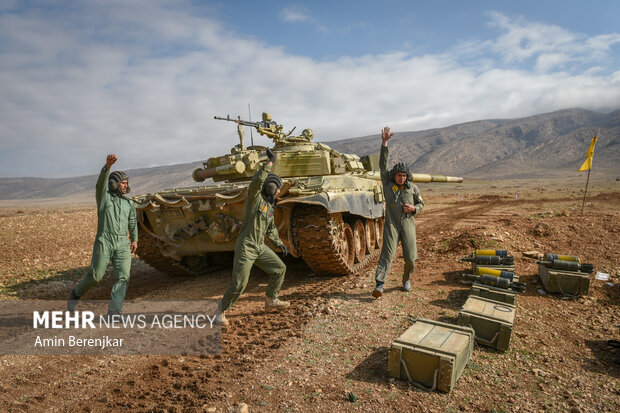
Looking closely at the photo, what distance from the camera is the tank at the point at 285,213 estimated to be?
642 centimetres

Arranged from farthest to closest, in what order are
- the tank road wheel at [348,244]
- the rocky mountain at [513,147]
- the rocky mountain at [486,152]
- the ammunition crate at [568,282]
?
the rocky mountain at [486,152]
the rocky mountain at [513,147]
the tank road wheel at [348,244]
the ammunition crate at [568,282]

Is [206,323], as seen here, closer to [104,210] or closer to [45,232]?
[104,210]

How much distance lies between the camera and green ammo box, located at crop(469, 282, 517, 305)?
4.92m

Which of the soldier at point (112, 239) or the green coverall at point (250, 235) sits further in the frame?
the soldier at point (112, 239)

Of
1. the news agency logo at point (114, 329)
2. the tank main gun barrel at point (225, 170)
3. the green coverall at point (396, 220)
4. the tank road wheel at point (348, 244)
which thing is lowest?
the news agency logo at point (114, 329)

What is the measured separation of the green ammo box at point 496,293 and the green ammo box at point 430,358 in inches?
60.4

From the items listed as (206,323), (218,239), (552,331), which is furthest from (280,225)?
(552,331)

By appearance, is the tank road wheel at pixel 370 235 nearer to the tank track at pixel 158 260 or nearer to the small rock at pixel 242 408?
the tank track at pixel 158 260

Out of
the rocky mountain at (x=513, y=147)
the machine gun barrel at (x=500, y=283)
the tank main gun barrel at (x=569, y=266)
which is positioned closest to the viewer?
the machine gun barrel at (x=500, y=283)

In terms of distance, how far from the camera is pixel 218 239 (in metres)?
6.72

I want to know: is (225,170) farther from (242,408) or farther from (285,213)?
(242,408)

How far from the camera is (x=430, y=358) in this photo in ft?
10.8

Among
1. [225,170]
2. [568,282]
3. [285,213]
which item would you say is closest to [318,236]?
[285,213]

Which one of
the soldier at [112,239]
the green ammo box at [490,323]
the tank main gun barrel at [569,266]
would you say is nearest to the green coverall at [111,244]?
the soldier at [112,239]
